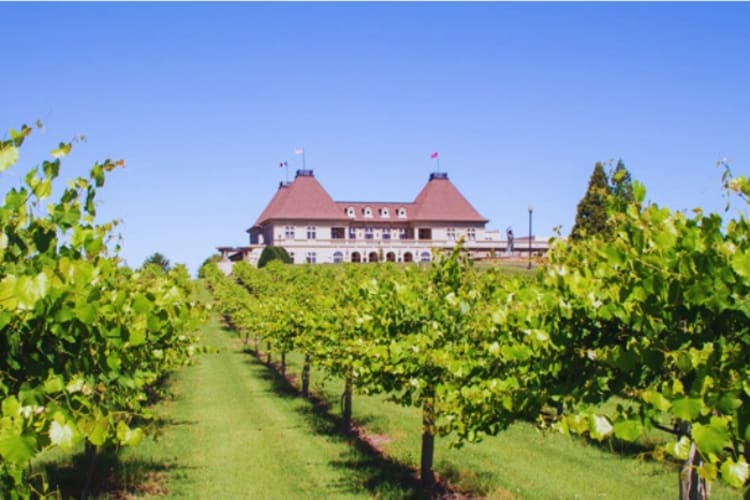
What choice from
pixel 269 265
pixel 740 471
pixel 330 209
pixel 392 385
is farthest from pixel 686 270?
pixel 330 209

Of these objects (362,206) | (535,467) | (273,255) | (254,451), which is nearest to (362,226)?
(362,206)

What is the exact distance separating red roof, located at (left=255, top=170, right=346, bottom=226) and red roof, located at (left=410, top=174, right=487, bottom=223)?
10205 millimetres

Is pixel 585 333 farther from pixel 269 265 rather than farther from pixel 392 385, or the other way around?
pixel 269 265

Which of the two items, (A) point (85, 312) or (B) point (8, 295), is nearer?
(B) point (8, 295)

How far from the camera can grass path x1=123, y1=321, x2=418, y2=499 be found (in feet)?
41.1

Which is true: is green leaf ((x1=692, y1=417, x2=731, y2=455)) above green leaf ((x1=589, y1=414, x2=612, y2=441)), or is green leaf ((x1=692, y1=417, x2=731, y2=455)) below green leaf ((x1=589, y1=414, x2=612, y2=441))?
above

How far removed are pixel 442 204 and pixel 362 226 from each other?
1013cm

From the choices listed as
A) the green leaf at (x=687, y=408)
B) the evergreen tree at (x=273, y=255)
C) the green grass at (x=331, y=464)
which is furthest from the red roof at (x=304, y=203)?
the green leaf at (x=687, y=408)

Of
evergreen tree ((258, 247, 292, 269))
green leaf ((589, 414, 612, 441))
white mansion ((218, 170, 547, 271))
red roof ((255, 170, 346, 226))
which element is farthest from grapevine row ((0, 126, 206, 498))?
red roof ((255, 170, 346, 226))

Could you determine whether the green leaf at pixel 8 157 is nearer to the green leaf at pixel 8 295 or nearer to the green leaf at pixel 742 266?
the green leaf at pixel 8 295

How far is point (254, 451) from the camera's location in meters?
15.5

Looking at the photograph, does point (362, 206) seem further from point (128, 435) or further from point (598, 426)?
point (598, 426)

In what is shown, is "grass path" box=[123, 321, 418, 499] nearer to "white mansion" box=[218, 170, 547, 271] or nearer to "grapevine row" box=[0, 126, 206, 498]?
"grapevine row" box=[0, 126, 206, 498]

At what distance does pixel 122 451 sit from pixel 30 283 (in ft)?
42.6
